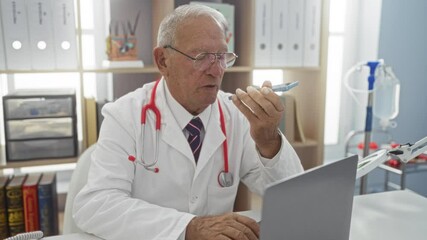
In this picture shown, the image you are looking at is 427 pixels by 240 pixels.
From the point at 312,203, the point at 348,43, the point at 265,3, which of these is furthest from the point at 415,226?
the point at 348,43

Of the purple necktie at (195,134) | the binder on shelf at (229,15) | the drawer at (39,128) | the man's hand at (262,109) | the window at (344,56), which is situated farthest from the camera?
the window at (344,56)

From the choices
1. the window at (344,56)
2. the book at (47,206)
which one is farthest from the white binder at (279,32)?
the book at (47,206)

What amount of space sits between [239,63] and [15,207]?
1.35 m

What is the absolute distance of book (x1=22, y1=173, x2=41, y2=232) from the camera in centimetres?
185

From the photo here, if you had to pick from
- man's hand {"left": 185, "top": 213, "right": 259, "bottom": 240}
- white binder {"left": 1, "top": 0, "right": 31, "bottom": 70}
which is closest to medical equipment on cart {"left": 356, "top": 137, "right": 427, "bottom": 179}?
man's hand {"left": 185, "top": 213, "right": 259, "bottom": 240}

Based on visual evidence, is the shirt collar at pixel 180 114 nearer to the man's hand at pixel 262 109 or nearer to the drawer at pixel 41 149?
the man's hand at pixel 262 109

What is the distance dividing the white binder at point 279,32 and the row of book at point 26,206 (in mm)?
1333

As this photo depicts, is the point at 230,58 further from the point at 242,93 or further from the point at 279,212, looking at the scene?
the point at 279,212

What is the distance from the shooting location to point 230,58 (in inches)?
48.8

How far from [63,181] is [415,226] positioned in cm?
211

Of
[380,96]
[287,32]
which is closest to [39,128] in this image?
[287,32]

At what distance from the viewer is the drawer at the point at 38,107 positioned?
6.06 feet

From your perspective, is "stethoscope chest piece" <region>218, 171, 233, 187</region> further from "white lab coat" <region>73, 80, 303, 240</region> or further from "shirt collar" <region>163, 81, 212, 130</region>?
"shirt collar" <region>163, 81, 212, 130</region>

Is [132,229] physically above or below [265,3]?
below
